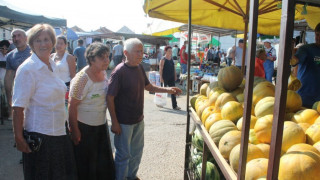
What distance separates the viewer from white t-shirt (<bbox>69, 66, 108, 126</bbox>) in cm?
268

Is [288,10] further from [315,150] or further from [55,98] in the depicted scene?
[55,98]

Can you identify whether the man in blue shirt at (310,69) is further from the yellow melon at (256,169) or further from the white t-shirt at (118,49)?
the white t-shirt at (118,49)

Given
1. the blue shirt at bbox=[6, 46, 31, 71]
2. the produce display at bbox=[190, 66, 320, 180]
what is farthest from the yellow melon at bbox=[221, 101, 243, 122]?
the blue shirt at bbox=[6, 46, 31, 71]

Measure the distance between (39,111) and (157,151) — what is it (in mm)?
2776

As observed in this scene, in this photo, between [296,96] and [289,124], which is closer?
[289,124]

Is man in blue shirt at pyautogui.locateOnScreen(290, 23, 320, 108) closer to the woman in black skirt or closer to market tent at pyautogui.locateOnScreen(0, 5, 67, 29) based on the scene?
the woman in black skirt

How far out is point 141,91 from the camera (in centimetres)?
322

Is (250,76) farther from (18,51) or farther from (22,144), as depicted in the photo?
(18,51)

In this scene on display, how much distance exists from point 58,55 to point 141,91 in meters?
1.84

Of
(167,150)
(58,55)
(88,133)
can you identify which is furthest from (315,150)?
(58,55)

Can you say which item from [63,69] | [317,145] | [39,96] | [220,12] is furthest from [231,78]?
Answer: [220,12]

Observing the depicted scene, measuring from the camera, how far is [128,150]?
10.2 ft

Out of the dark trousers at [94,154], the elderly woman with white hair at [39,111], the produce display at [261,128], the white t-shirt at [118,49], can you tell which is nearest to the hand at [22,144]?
the elderly woman with white hair at [39,111]

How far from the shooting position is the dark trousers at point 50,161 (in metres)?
2.21
